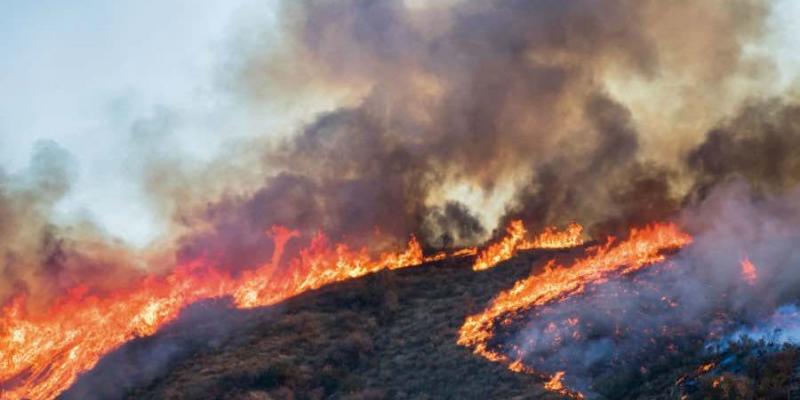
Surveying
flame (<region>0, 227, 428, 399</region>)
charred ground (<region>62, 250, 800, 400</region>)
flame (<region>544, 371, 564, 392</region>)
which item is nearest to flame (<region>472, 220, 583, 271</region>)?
charred ground (<region>62, 250, 800, 400</region>)

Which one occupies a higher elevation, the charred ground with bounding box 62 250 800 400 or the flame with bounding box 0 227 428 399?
the flame with bounding box 0 227 428 399

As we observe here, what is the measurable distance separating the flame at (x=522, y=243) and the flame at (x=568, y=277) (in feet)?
17.1

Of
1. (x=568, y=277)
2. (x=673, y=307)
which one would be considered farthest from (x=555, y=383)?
(x=568, y=277)

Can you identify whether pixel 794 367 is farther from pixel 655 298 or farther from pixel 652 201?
pixel 652 201

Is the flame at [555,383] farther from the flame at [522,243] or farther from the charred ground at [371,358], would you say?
the flame at [522,243]

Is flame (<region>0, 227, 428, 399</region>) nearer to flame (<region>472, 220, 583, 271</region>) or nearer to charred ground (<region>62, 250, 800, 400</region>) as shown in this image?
charred ground (<region>62, 250, 800, 400</region>)

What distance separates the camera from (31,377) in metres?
38.8

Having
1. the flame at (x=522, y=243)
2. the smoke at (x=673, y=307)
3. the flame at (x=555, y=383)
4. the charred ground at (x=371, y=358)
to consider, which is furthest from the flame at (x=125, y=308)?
the flame at (x=555, y=383)

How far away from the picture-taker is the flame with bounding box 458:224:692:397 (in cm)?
3631

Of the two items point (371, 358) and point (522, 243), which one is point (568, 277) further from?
point (371, 358)

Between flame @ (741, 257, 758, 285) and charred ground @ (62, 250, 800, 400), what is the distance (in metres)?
5.38

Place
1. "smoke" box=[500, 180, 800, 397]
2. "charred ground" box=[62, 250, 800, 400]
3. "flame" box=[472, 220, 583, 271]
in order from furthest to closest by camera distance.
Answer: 1. "flame" box=[472, 220, 583, 271]
2. "smoke" box=[500, 180, 800, 397]
3. "charred ground" box=[62, 250, 800, 400]

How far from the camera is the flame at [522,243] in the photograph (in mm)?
48513

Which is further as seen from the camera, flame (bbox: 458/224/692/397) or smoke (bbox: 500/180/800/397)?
flame (bbox: 458/224/692/397)
